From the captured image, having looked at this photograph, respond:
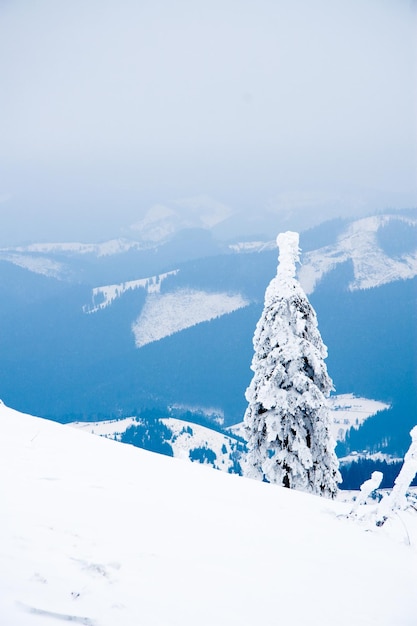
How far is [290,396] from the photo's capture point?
18.7 m

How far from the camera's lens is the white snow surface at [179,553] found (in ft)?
16.1

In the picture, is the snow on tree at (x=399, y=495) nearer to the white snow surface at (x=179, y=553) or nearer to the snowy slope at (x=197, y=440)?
the white snow surface at (x=179, y=553)

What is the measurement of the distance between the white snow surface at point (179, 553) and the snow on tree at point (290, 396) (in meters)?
8.75

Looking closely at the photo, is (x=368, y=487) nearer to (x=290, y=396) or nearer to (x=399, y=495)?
(x=399, y=495)

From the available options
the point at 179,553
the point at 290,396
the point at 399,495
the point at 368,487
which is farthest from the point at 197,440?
the point at 179,553

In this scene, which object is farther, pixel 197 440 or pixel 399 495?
pixel 197 440

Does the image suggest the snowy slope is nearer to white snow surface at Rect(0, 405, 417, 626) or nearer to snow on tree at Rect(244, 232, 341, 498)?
snow on tree at Rect(244, 232, 341, 498)

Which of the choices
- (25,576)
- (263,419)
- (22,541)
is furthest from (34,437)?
(263,419)

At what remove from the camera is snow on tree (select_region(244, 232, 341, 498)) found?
18625mm

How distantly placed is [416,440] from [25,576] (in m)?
6.61

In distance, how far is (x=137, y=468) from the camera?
9.92m

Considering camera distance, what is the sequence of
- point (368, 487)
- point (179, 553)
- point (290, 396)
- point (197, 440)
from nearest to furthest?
point (179, 553) → point (368, 487) → point (290, 396) → point (197, 440)

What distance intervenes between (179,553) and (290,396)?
13.0m

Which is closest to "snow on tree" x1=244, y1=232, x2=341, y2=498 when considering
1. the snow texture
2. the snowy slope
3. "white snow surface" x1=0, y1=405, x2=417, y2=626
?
"white snow surface" x1=0, y1=405, x2=417, y2=626
